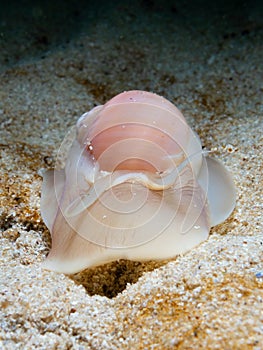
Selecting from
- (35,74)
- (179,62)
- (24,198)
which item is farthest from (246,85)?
(24,198)

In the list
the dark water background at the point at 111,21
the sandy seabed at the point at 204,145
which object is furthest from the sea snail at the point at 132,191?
the dark water background at the point at 111,21

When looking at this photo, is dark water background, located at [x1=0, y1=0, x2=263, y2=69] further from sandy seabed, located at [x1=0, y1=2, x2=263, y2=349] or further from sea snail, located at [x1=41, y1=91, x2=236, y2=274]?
sea snail, located at [x1=41, y1=91, x2=236, y2=274]

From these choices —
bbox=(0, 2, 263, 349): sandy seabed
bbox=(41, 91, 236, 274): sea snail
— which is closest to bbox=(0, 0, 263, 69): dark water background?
bbox=(0, 2, 263, 349): sandy seabed

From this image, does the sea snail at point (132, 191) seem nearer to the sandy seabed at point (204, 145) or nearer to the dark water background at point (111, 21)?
the sandy seabed at point (204, 145)


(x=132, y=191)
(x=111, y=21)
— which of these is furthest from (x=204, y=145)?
(x=111, y=21)

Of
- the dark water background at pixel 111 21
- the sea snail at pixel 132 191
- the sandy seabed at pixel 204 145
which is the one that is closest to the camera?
the sandy seabed at pixel 204 145
